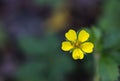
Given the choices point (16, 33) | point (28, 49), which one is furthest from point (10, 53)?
point (28, 49)

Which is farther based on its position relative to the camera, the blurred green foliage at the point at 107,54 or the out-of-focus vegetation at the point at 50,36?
the out-of-focus vegetation at the point at 50,36

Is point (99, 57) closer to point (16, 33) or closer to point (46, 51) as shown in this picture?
point (46, 51)

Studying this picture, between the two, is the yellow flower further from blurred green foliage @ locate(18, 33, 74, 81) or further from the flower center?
blurred green foliage @ locate(18, 33, 74, 81)

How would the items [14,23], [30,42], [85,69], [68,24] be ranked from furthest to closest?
[14,23] < [68,24] < [30,42] < [85,69]

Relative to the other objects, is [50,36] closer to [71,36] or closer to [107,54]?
[107,54]

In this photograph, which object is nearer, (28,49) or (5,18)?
(28,49)

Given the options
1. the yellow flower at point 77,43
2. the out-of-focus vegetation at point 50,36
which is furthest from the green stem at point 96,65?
the yellow flower at point 77,43

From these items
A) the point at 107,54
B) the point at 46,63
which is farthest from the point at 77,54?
the point at 46,63

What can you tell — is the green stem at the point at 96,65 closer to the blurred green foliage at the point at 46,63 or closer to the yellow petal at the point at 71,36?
the yellow petal at the point at 71,36
